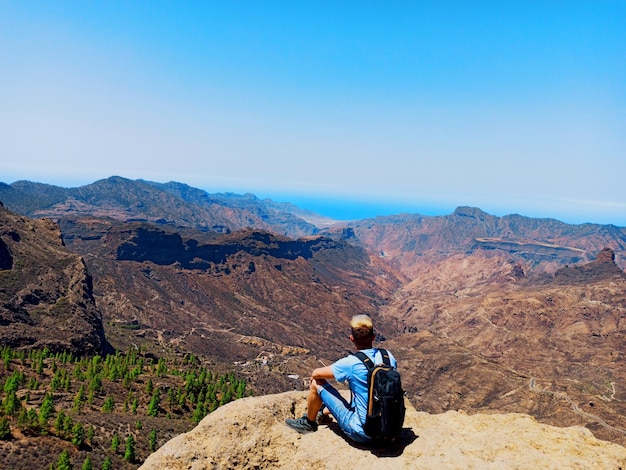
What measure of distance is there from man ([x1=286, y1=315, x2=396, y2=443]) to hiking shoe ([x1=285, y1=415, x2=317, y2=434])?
39.5 inches

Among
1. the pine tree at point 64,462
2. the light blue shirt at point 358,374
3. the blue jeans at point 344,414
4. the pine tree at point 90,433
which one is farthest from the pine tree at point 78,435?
the light blue shirt at point 358,374

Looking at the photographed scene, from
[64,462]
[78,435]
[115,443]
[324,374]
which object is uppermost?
[324,374]

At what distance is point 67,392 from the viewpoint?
210 ft

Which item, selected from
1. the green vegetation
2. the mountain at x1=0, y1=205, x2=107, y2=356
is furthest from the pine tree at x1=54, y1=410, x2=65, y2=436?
the mountain at x1=0, y1=205, x2=107, y2=356

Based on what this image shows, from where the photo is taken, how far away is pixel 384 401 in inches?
360

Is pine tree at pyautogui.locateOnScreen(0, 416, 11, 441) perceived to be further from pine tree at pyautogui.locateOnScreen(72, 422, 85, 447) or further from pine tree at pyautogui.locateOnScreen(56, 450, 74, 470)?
pine tree at pyautogui.locateOnScreen(72, 422, 85, 447)

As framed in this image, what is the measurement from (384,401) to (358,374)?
91 cm

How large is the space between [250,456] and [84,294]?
15114 centimetres

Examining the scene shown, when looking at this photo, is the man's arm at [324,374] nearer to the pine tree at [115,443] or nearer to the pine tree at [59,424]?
the pine tree at [115,443]

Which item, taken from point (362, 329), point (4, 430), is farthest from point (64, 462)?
point (362, 329)

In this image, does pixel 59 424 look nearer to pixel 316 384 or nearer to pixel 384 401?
pixel 316 384

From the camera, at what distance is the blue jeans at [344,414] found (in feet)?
33.1

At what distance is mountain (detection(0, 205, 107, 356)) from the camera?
11100 cm

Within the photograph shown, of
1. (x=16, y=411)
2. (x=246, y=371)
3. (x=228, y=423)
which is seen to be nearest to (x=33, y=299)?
(x=246, y=371)
